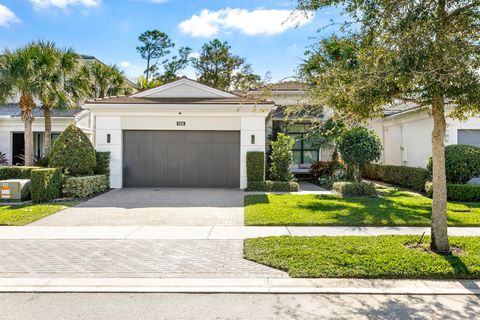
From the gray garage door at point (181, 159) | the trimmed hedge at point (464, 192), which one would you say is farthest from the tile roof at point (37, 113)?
the trimmed hedge at point (464, 192)

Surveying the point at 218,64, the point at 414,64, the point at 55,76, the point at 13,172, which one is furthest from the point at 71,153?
the point at 218,64

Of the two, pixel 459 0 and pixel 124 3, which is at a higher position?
pixel 124 3

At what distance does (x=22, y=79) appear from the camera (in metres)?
14.1

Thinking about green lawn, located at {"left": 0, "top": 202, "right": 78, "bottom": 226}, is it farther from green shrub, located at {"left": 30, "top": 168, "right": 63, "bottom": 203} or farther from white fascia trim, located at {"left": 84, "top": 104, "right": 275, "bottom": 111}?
white fascia trim, located at {"left": 84, "top": 104, "right": 275, "bottom": 111}

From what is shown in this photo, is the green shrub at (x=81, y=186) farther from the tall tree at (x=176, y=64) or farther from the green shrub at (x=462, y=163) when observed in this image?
the tall tree at (x=176, y=64)

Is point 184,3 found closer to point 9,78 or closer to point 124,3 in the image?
point 124,3

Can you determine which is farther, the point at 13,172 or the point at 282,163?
the point at 282,163

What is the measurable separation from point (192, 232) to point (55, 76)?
11285 mm

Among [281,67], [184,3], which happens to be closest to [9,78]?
[184,3]

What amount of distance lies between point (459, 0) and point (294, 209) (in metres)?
6.49

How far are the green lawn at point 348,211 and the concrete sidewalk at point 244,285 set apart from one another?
352cm

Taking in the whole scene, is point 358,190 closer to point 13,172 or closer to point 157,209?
point 157,209

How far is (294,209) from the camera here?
10312mm

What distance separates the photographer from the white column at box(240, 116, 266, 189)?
15219mm
